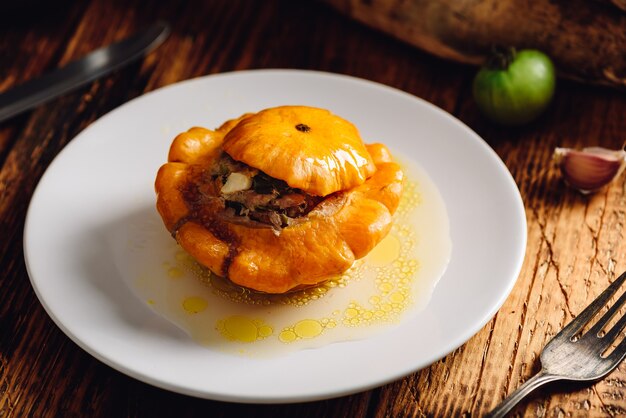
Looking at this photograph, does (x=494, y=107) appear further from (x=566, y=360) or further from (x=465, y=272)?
(x=566, y=360)

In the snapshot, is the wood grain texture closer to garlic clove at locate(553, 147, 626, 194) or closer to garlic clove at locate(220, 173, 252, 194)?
garlic clove at locate(553, 147, 626, 194)

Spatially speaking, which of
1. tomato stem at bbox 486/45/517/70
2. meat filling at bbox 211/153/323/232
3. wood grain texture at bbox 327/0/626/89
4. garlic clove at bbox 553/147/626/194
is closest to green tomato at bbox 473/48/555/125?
tomato stem at bbox 486/45/517/70

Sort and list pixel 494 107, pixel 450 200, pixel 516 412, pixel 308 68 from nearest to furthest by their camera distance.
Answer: pixel 516 412
pixel 450 200
pixel 494 107
pixel 308 68

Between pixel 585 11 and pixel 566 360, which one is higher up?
pixel 585 11

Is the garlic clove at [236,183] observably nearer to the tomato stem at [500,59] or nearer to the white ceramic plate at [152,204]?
the white ceramic plate at [152,204]

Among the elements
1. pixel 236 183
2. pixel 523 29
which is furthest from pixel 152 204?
pixel 523 29

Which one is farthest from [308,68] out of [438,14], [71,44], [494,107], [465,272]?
[465,272]

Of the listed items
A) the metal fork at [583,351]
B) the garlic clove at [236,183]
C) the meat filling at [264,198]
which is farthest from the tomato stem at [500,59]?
the garlic clove at [236,183]
